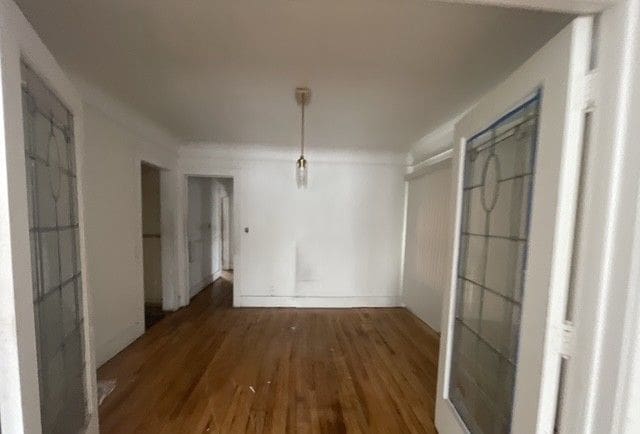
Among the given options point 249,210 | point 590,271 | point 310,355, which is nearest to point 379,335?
point 310,355

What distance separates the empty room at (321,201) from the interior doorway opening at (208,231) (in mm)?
477

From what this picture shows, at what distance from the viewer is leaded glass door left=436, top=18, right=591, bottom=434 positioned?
77 centimetres

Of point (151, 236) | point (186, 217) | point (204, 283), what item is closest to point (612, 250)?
point (186, 217)

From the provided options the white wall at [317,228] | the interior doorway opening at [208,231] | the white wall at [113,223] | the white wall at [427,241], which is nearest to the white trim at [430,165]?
the white wall at [427,241]

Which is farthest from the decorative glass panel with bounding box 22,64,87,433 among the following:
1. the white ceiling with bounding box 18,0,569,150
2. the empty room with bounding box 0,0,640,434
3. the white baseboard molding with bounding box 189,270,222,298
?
the white baseboard molding with bounding box 189,270,222,298

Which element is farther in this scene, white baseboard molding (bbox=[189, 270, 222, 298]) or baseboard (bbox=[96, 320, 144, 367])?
white baseboard molding (bbox=[189, 270, 222, 298])

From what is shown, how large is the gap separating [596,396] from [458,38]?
1.52m

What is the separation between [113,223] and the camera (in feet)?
7.84

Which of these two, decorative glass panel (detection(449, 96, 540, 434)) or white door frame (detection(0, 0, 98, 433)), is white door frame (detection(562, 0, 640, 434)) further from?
white door frame (detection(0, 0, 98, 433))

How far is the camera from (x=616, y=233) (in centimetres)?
64

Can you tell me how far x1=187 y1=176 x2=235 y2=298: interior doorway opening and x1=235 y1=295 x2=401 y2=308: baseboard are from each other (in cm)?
91

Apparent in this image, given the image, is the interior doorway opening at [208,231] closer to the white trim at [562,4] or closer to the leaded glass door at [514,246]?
the leaded glass door at [514,246]

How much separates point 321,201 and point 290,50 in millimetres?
2473

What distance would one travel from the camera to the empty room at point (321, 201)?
67 centimetres
